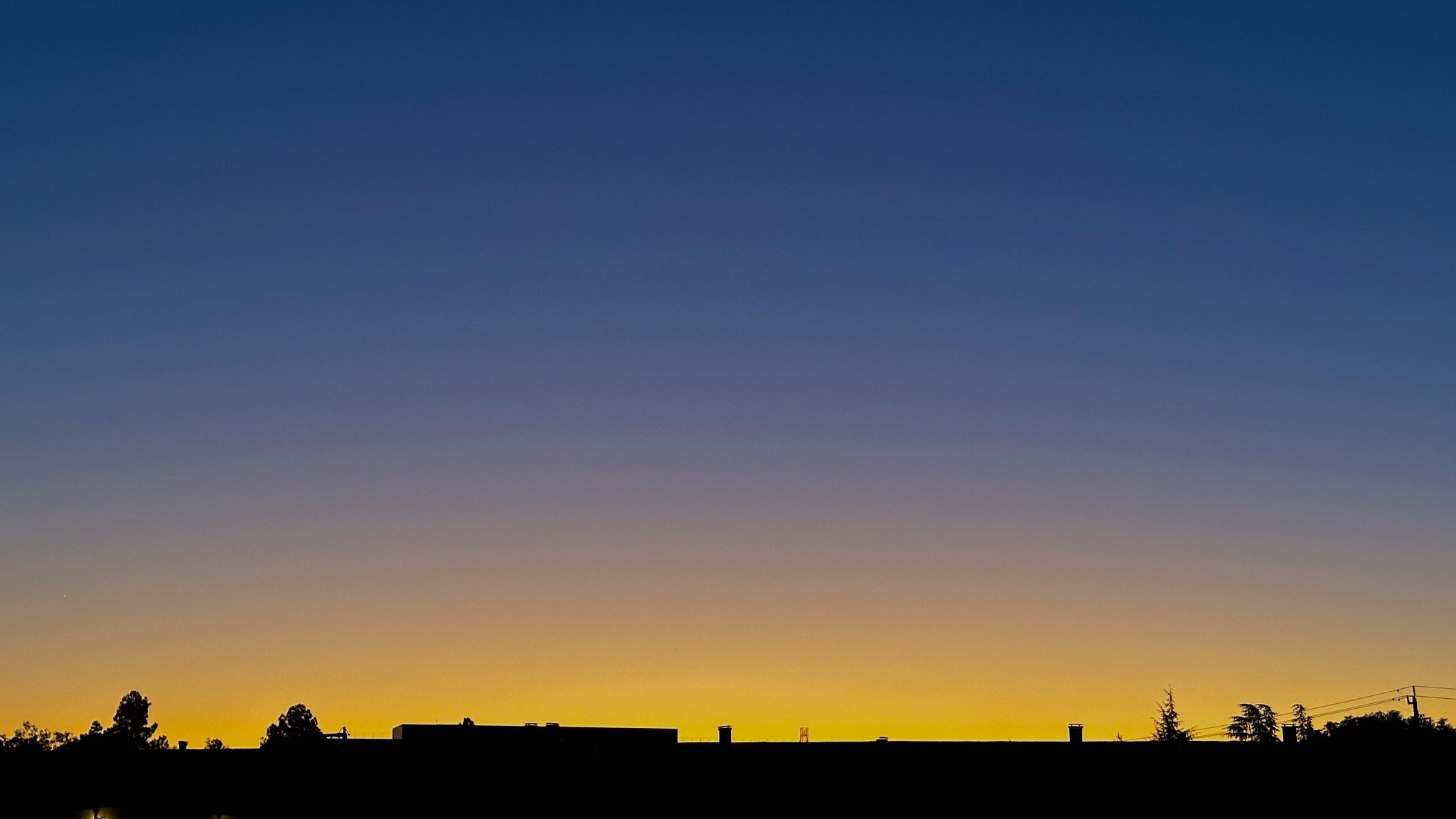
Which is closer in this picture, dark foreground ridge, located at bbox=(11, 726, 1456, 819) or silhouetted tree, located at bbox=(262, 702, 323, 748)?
Answer: dark foreground ridge, located at bbox=(11, 726, 1456, 819)

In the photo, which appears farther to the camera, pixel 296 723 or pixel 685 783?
pixel 296 723

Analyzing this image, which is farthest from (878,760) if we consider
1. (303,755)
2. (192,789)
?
(192,789)

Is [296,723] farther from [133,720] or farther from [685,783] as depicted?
[685,783]

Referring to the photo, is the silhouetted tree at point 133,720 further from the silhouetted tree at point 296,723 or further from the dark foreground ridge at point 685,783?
the dark foreground ridge at point 685,783

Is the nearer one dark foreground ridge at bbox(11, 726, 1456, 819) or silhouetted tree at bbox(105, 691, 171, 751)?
dark foreground ridge at bbox(11, 726, 1456, 819)

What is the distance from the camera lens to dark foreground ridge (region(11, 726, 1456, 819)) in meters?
52.1

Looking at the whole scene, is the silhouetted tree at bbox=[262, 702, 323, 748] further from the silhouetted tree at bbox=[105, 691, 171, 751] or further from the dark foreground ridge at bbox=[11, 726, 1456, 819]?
the dark foreground ridge at bbox=[11, 726, 1456, 819]

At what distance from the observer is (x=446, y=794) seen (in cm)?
5294

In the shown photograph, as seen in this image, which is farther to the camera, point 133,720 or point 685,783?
point 133,720

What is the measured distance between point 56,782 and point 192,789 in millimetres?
4766

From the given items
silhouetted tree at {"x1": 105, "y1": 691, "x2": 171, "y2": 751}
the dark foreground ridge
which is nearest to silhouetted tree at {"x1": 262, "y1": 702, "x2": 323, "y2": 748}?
silhouetted tree at {"x1": 105, "y1": 691, "x2": 171, "y2": 751}

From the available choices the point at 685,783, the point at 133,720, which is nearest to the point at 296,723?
the point at 133,720

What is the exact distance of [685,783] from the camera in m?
52.7

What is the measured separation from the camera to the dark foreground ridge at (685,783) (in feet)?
171
